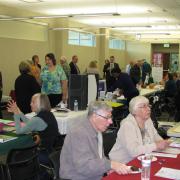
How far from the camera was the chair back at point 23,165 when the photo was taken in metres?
2.78

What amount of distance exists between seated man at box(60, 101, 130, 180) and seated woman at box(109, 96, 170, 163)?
0.51 meters

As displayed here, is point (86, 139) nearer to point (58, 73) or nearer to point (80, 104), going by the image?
point (80, 104)

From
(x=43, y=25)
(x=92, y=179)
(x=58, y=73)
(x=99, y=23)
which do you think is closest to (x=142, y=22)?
(x=99, y=23)

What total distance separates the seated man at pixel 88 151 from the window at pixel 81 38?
473 inches

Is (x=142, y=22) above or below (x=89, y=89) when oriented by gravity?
above

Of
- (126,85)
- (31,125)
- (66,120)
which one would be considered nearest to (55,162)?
(31,125)

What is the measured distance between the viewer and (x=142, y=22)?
14906mm

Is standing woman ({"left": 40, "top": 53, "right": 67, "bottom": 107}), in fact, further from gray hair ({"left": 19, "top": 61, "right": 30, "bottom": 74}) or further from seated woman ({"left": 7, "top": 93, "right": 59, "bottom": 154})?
seated woman ({"left": 7, "top": 93, "right": 59, "bottom": 154})

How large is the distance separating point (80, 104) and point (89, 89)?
0.30 metres

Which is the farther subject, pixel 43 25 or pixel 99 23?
pixel 99 23

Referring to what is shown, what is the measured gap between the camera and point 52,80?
6105mm

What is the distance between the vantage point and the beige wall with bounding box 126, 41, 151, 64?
2258 centimetres

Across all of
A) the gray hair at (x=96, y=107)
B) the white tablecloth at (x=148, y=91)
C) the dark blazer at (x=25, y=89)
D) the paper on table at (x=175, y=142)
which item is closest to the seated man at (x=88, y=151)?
the gray hair at (x=96, y=107)

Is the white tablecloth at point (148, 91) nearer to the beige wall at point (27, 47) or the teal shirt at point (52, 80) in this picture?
the teal shirt at point (52, 80)
